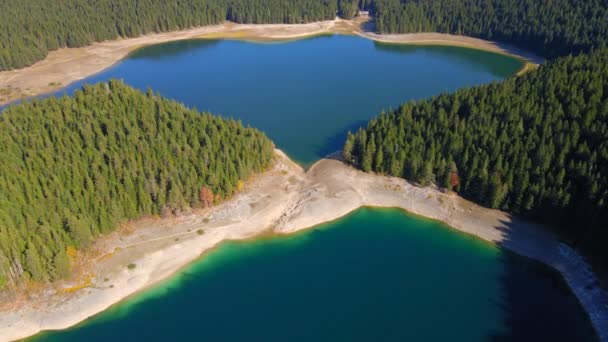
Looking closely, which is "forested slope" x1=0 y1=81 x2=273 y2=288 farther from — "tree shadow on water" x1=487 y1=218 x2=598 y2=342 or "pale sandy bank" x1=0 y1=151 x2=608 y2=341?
"tree shadow on water" x1=487 y1=218 x2=598 y2=342

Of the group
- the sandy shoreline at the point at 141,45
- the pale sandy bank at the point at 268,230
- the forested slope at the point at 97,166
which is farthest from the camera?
the sandy shoreline at the point at 141,45

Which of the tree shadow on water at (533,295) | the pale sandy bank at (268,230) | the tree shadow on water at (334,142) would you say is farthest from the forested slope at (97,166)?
the tree shadow on water at (533,295)

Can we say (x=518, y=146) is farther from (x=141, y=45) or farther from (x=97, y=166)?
(x=141, y=45)

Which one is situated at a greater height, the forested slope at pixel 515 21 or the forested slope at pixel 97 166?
the forested slope at pixel 515 21

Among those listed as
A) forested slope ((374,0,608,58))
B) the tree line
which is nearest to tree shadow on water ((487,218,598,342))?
forested slope ((374,0,608,58))

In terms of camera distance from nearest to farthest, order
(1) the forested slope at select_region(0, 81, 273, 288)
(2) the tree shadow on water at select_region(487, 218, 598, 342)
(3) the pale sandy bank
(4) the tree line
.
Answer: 1. (2) the tree shadow on water at select_region(487, 218, 598, 342)
2. (3) the pale sandy bank
3. (1) the forested slope at select_region(0, 81, 273, 288)
4. (4) the tree line

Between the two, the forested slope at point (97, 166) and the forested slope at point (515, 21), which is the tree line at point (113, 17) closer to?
the forested slope at point (515, 21)

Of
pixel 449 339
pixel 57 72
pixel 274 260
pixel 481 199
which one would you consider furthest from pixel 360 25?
pixel 449 339
